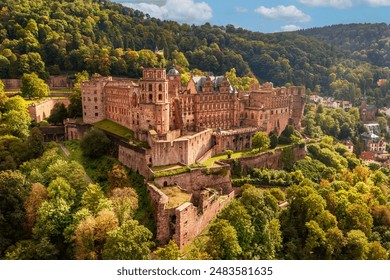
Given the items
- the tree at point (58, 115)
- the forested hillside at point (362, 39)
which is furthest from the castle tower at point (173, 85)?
the forested hillside at point (362, 39)

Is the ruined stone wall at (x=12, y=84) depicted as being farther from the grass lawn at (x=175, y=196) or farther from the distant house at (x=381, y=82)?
the distant house at (x=381, y=82)

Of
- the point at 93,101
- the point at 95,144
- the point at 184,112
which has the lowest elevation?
the point at 95,144

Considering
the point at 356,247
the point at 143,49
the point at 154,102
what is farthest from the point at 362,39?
the point at 356,247

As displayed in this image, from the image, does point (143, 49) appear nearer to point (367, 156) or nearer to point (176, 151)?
point (367, 156)

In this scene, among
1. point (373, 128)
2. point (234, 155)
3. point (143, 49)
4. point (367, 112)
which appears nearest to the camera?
point (234, 155)

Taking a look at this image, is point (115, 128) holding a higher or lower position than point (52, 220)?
higher

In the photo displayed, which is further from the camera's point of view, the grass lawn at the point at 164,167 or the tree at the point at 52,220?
the grass lawn at the point at 164,167

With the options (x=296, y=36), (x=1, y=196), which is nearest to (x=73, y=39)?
(x=1, y=196)
